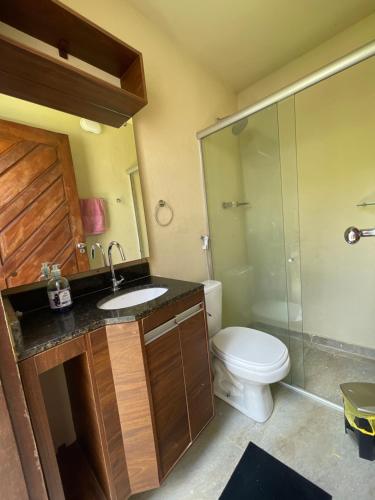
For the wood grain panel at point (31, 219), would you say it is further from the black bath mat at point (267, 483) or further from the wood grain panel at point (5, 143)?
the black bath mat at point (267, 483)

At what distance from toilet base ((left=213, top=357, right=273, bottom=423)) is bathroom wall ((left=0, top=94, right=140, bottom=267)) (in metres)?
0.97

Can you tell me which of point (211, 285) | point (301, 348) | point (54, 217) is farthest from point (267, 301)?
point (54, 217)

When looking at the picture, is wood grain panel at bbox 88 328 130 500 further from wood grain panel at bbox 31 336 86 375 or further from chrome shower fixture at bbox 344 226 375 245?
chrome shower fixture at bbox 344 226 375 245

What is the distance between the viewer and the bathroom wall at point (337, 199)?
1653 mm

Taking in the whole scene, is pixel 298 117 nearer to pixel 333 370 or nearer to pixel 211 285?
pixel 211 285

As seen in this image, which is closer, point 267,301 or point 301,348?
point 301,348

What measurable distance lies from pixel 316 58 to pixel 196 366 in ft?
7.79

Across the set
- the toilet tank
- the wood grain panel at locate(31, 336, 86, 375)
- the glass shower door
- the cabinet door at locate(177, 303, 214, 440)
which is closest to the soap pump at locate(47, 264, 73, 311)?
the wood grain panel at locate(31, 336, 86, 375)

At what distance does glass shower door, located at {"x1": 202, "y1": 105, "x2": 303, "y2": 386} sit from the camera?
5.71 feet

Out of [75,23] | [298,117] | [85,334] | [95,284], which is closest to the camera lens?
[85,334]

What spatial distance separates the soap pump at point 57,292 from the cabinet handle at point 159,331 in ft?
1.36

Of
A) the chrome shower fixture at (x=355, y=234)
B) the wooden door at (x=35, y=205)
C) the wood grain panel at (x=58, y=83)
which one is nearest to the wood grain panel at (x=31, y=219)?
the wooden door at (x=35, y=205)

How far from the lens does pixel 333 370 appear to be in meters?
1.71

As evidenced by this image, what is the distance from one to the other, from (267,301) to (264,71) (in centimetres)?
201
